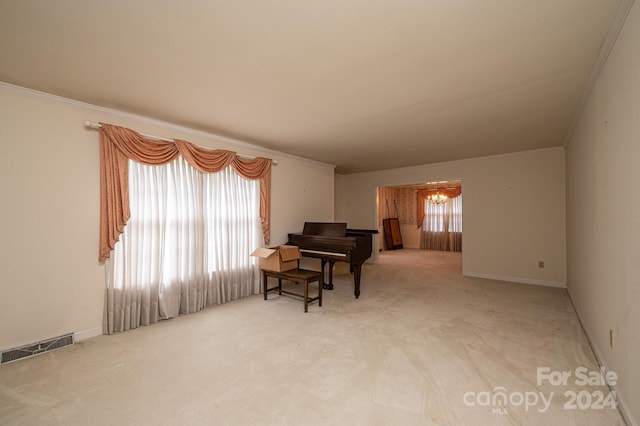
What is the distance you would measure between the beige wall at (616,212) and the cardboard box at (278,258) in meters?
3.18

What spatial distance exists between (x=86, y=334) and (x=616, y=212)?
4652 mm

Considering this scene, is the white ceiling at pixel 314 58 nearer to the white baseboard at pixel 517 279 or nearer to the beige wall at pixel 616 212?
the beige wall at pixel 616 212

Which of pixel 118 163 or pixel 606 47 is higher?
pixel 606 47

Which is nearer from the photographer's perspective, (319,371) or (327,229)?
(319,371)

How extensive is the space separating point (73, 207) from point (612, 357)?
475cm

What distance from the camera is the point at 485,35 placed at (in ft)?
5.49

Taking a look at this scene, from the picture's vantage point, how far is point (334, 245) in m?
4.03

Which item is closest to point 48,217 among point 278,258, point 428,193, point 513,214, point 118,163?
point 118,163

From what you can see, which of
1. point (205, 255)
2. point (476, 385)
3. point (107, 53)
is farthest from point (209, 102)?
point (476, 385)

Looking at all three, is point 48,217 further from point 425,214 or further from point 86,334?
point 425,214

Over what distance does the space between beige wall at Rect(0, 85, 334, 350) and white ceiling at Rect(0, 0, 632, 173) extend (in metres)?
0.27

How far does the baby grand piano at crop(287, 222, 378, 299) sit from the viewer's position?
3.89 metres

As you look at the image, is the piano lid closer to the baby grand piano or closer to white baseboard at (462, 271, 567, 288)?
the baby grand piano

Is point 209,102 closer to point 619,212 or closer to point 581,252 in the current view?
point 619,212
